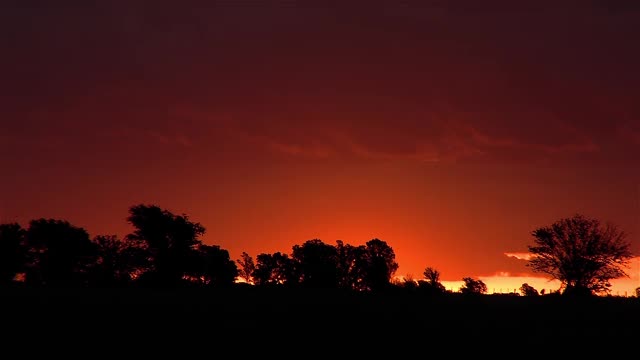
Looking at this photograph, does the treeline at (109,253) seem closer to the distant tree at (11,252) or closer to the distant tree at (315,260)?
the distant tree at (11,252)

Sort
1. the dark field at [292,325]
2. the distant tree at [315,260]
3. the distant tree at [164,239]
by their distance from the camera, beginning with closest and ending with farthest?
1. the dark field at [292,325]
2. the distant tree at [164,239]
3. the distant tree at [315,260]

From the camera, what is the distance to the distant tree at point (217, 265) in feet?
424

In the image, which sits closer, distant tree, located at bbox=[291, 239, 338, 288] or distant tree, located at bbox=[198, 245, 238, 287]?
distant tree, located at bbox=[198, 245, 238, 287]

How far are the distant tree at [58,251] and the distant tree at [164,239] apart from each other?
8261 millimetres

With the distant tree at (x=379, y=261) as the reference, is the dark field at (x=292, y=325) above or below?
below

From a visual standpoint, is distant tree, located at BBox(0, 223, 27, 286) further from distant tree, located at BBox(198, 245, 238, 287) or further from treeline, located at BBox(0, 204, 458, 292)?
distant tree, located at BBox(198, 245, 238, 287)

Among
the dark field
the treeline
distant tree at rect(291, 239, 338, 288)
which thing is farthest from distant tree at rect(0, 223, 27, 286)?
the dark field

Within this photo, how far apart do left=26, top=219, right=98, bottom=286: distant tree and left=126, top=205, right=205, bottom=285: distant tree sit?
8261mm

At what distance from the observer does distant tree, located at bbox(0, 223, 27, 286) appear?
4610 inches

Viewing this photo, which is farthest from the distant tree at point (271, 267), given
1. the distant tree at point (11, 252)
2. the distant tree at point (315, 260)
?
the distant tree at point (11, 252)

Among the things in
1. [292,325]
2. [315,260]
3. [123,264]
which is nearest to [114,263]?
[123,264]

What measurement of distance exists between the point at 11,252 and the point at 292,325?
9963 centimetres

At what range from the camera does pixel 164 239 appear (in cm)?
11912

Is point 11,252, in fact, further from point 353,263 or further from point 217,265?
point 353,263
